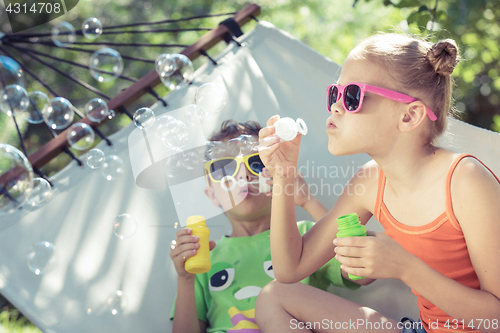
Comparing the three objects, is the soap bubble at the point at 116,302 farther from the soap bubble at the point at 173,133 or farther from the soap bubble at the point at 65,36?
the soap bubble at the point at 65,36

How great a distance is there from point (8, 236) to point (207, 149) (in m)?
0.84

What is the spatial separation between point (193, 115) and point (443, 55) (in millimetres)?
1114

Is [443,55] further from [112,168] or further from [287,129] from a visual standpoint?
[112,168]

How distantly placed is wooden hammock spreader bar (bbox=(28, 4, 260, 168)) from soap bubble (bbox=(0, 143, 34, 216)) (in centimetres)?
33

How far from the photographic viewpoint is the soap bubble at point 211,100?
5.68 ft

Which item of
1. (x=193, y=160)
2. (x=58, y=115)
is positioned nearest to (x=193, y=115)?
(x=193, y=160)

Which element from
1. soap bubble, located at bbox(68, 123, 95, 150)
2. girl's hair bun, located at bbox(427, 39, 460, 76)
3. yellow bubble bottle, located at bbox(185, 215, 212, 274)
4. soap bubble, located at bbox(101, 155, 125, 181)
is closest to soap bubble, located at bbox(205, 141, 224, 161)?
yellow bubble bottle, located at bbox(185, 215, 212, 274)

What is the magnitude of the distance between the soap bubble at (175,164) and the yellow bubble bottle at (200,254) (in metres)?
0.35

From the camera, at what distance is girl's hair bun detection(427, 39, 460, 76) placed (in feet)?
3.36

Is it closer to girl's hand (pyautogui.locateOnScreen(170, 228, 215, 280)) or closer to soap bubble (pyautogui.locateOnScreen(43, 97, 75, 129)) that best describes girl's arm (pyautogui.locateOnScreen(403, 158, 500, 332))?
girl's hand (pyautogui.locateOnScreen(170, 228, 215, 280))

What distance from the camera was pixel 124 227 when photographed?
1.64m

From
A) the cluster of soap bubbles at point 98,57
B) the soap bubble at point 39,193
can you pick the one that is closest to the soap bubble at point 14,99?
the cluster of soap bubbles at point 98,57

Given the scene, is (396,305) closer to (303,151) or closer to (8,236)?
(303,151)

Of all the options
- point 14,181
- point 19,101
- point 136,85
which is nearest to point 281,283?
point 14,181
